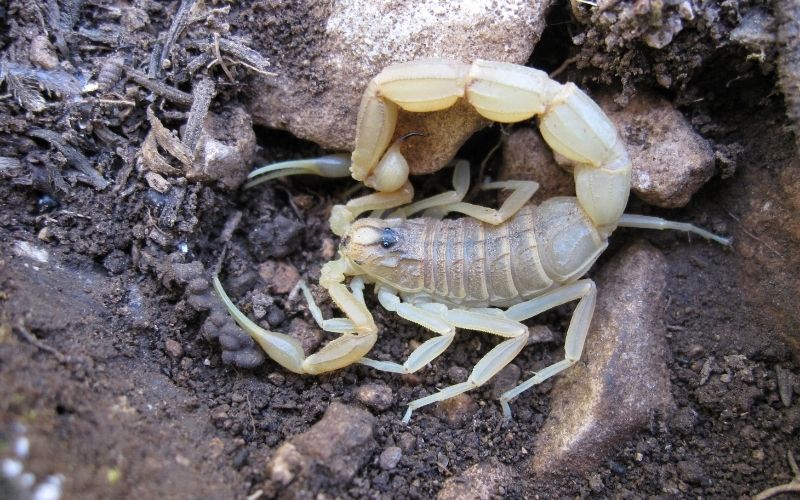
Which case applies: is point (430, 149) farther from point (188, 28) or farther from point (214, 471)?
point (214, 471)

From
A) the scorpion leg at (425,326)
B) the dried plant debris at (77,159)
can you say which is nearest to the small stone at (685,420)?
the scorpion leg at (425,326)

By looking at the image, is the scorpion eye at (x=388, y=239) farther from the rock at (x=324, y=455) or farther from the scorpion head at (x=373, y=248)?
the rock at (x=324, y=455)

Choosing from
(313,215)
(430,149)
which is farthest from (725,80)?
(313,215)

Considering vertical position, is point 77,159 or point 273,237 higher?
point 77,159

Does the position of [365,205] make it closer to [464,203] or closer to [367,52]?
[464,203]

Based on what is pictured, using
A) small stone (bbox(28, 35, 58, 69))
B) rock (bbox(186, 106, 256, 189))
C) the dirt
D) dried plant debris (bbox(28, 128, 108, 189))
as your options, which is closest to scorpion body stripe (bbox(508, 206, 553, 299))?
the dirt

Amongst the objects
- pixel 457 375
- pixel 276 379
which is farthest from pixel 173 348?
pixel 457 375

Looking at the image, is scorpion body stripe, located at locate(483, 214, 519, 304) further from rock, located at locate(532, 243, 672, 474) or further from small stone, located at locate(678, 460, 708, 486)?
small stone, located at locate(678, 460, 708, 486)
